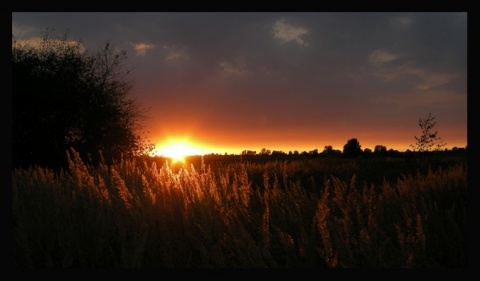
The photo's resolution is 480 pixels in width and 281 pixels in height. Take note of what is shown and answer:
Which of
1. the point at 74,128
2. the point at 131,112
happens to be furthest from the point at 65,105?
Result: the point at 131,112

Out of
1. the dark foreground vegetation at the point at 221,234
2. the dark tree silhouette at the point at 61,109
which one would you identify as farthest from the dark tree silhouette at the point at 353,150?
the dark foreground vegetation at the point at 221,234

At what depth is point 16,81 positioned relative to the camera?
20219 millimetres

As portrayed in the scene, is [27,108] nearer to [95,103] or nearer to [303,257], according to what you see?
[95,103]

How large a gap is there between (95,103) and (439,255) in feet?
60.1

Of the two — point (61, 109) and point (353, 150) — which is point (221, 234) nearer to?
point (61, 109)

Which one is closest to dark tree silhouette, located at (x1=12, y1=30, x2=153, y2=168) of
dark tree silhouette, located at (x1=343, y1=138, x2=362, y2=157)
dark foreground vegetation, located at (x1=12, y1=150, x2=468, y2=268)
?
dark foreground vegetation, located at (x1=12, y1=150, x2=468, y2=268)

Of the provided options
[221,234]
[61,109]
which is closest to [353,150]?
[61,109]

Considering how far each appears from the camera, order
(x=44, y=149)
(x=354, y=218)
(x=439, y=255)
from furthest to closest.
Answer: (x=44, y=149)
(x=354, y=218)
(x=439, y=255)

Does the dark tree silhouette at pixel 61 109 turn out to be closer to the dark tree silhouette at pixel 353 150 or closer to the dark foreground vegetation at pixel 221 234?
the dark foreground vegetation at pixel 221 234

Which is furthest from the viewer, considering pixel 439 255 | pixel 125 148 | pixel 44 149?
pixel 125 148

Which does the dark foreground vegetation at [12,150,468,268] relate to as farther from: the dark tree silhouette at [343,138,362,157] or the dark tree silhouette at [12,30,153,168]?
the dark tree silhouette at [343,138,362,157]

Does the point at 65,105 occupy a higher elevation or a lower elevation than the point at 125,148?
higher

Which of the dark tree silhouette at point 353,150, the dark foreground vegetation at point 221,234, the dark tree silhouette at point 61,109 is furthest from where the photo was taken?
the dark tree silhouette at point 353,150

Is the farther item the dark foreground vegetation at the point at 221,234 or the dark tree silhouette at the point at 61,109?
the dark tree silhouette at the point at 61,109
